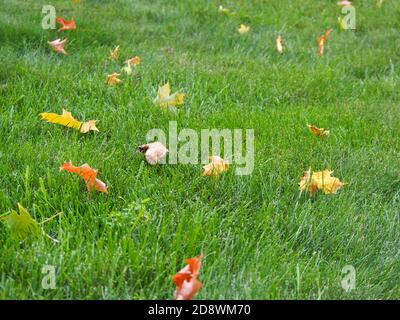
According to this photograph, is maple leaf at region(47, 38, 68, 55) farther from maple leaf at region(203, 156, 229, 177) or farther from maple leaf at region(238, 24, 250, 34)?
maple leaf at region(203, 156, 229, 177)

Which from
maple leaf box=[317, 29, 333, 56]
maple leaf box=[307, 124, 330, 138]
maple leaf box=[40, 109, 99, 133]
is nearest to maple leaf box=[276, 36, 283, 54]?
maple leaf box=[317, 29, 333, 56]

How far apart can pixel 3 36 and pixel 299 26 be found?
2.39m

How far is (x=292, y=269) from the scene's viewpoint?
6.07ft

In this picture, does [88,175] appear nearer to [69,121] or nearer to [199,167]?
[199,167]

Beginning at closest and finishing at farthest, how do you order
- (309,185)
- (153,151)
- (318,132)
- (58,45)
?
(309,185) < (153,151) < (318,132) < (58,45)

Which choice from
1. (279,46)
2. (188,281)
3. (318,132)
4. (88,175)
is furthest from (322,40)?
(188,281)

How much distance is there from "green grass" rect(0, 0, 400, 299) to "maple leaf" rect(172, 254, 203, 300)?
5 centimetres

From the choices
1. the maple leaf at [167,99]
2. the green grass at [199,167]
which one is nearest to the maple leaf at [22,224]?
the green grass at [199,167]

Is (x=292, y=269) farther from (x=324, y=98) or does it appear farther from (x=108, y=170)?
(x=324, y=98)

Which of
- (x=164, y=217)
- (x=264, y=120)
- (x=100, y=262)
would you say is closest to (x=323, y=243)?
(x=164, y=217)

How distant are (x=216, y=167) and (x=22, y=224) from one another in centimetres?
82

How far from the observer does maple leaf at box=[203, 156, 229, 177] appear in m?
2.33

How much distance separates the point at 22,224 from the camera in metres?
1.86

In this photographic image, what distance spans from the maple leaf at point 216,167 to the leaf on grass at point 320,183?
0.32 metres
